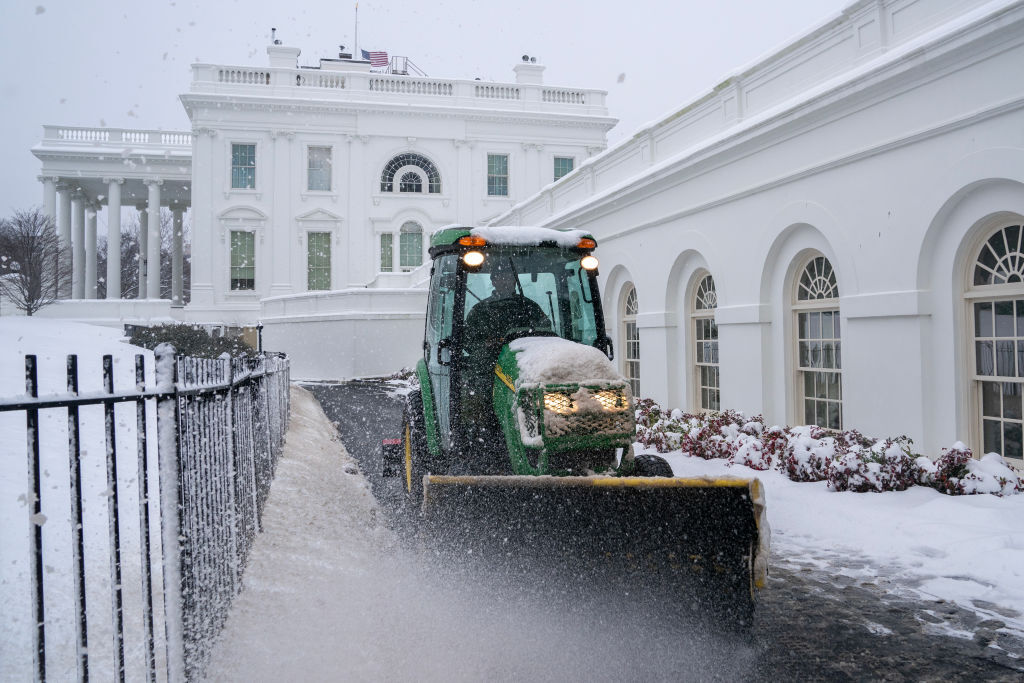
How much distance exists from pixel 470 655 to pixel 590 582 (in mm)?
817

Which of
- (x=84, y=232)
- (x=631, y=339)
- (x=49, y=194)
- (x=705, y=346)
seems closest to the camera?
(x=705, y=346)

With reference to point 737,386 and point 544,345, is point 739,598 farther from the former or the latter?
point 737,386

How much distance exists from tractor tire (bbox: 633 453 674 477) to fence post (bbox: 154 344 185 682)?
11.1 feet

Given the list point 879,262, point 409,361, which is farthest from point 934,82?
point 409,361

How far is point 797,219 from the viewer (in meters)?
10.1

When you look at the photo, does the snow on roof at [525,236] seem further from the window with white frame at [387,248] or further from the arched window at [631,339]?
the window with white frame at [387,248]

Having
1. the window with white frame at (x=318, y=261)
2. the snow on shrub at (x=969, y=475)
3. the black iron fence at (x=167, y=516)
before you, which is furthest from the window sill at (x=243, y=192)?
the snow on shrub at (x=969, y=475)

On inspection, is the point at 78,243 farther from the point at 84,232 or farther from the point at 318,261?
the point at 318,261

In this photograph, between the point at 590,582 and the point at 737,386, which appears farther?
the point at 737,386

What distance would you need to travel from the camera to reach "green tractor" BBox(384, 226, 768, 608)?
13.4ft

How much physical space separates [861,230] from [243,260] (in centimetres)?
3242

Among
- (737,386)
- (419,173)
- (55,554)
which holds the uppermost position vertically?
(419,173)

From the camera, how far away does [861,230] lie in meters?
8.95

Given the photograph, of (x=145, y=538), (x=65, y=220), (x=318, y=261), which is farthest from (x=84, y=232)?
(x=145, y=538)
